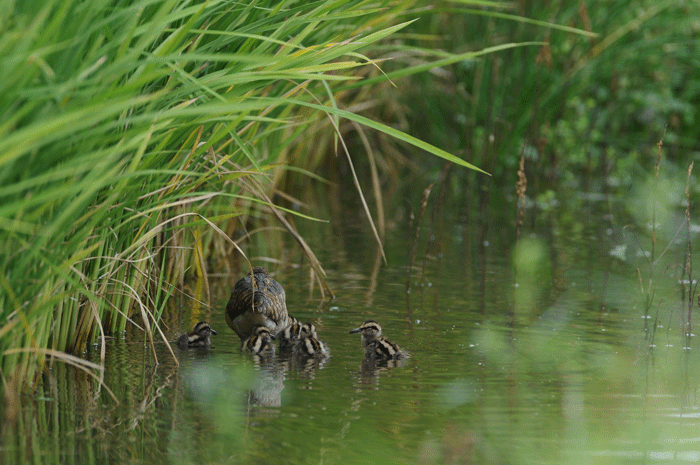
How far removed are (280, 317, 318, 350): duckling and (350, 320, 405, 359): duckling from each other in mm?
274

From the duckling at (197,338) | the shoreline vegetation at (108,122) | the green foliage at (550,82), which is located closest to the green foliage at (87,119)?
the shoreline vegetation at (108,122)

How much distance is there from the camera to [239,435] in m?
3.49

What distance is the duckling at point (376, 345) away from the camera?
461 centimetres

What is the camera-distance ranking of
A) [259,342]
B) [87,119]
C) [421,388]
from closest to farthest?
[87,119]
[421,388]
[259,342]

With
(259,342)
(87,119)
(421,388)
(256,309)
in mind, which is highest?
(87,119)

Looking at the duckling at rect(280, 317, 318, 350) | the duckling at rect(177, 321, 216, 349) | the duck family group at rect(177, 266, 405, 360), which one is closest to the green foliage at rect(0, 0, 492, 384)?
the duckling at rect(177, 321, 216, 349)

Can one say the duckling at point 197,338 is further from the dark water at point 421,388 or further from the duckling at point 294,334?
the duckling at point 294,334

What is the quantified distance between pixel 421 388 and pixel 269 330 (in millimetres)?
1117

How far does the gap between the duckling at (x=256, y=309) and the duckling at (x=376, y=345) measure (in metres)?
0.53

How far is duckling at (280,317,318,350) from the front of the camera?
484 cm

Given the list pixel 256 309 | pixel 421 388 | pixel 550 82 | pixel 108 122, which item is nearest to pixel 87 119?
pixel 108 122

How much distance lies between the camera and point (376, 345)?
15.3 feet

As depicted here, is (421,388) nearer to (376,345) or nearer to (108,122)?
(376,345)

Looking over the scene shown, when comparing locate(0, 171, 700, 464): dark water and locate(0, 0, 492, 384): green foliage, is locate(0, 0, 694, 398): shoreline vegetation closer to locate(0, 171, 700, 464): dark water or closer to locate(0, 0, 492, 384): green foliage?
locate(0, 0, 492, 384): green foliage
